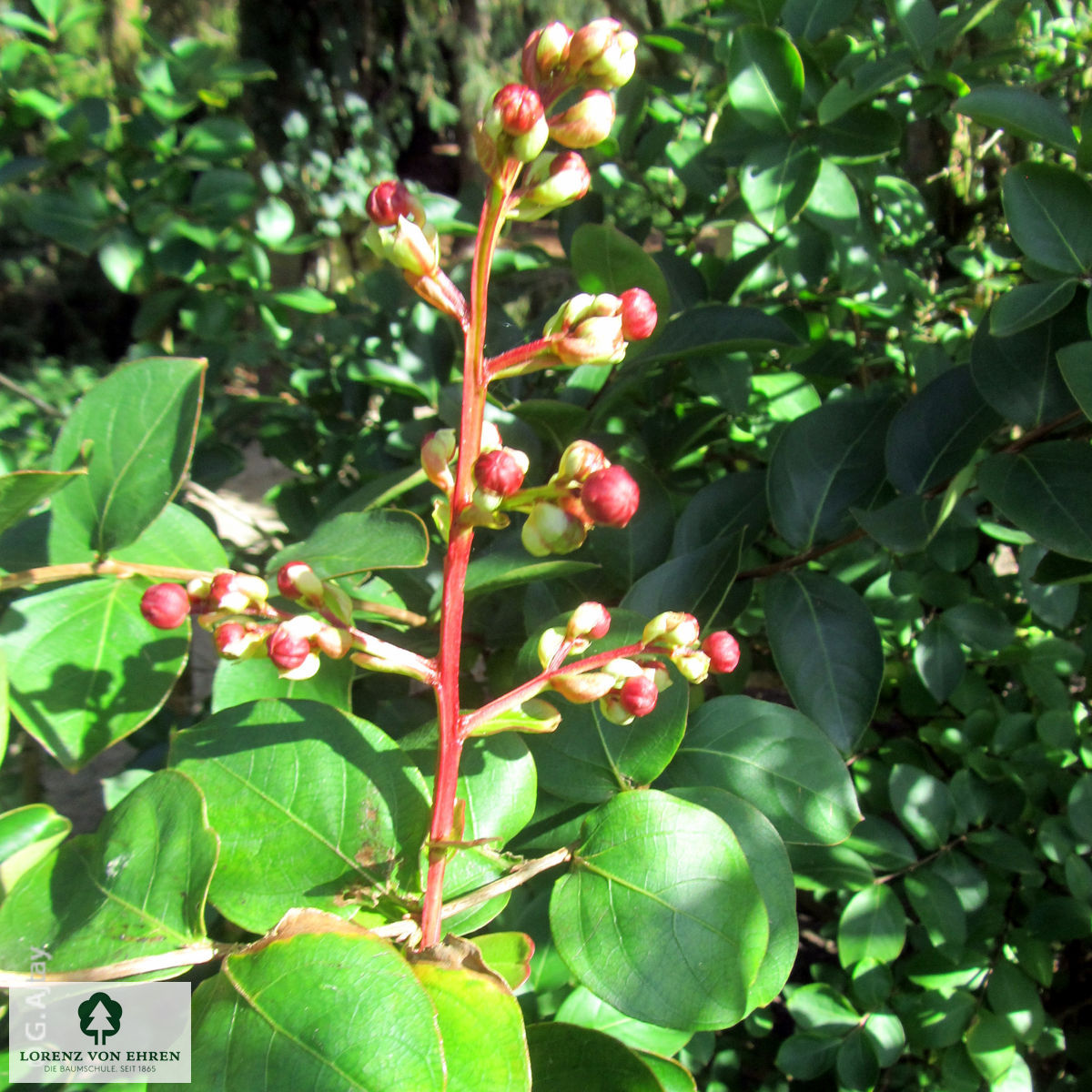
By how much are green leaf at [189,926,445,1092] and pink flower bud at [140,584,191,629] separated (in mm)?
191

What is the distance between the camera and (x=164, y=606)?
1.62ft

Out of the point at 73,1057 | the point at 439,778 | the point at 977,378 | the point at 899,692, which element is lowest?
the point at 899,692

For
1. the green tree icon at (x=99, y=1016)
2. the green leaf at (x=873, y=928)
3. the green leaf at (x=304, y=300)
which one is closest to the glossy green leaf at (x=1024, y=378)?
the green leaf at (x=873, y=928)

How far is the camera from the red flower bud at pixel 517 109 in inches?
17.1

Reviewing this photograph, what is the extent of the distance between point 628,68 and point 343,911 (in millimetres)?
546

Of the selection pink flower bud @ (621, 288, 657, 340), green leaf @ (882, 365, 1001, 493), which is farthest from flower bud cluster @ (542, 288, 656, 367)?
green leaf @ (882, 365, 1001, 493)

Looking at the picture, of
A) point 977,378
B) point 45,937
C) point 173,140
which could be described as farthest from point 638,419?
point 173,140

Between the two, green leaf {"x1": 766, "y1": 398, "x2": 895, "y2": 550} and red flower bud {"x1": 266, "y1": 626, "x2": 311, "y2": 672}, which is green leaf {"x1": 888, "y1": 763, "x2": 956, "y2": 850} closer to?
green leaf {"x1": 766, "y1": 398, "x2": 895, "y2": 550}

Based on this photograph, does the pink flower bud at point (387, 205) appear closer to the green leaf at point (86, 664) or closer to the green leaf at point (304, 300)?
the green leaf at point (86, 664)

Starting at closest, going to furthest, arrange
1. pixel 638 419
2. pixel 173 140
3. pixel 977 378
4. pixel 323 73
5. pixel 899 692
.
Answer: pixel 977 378 → pixel 638 419 → pixel 899 692 → pixel 173 140 → pixel 323 73

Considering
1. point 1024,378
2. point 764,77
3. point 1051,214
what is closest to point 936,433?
point 1024,378

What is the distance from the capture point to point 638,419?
1.16m

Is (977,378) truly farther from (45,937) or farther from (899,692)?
(45,937)

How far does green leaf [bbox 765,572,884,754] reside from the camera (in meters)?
0.72
